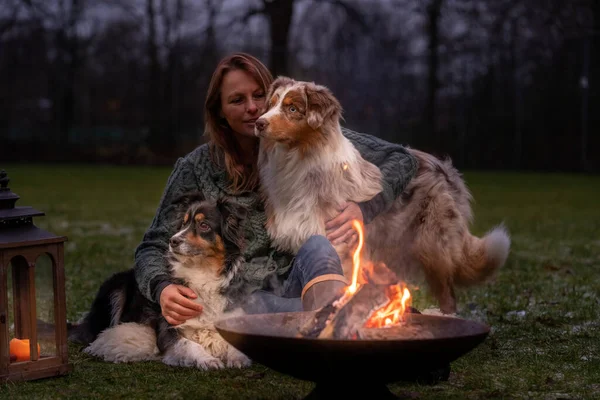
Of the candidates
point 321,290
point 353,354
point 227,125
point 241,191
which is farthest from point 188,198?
point 353,354

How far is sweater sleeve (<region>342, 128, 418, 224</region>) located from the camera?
4.25m

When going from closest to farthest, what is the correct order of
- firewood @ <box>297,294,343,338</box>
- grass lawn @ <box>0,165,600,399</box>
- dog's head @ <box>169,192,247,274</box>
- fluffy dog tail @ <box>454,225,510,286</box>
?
firewood @ <box>297,294,343,338</box> < grass lawn @ <box>0,165,600,399</box> < dog's head @ <box>169,192,247,274</box> < fluffy dog tail @ <box>454,225,510,286</box>

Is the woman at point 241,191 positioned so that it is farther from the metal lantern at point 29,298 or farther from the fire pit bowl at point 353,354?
the fire pit bowl at point 353,354

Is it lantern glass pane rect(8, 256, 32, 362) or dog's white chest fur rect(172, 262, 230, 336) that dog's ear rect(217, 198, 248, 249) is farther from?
lantern glass pane rect(8, 256, 32, 362)

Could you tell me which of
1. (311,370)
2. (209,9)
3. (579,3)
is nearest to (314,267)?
(311,370)

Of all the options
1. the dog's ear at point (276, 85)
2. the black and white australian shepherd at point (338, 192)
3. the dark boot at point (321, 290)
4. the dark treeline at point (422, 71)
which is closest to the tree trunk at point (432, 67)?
the dark treeline at point (422, 71)

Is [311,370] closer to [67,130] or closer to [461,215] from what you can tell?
[461,215]

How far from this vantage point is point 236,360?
149 inches

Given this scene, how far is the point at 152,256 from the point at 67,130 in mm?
20281

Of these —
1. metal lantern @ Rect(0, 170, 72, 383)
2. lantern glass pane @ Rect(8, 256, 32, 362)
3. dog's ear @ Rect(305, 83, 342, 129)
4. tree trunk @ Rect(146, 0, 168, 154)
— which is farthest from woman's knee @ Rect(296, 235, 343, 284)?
tree trunk @ Rect(146, 0, 168, 154)

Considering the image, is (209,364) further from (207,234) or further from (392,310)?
(392,310)

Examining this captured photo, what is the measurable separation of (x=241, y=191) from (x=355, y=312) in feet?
5.38

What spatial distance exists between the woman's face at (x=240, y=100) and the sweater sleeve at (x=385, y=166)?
64 cm

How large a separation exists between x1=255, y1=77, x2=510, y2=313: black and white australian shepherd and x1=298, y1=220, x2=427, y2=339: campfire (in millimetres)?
1144
